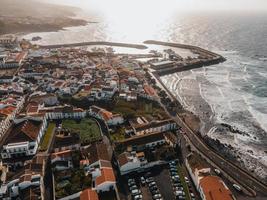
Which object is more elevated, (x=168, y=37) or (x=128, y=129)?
Result: (x=128, y=129)

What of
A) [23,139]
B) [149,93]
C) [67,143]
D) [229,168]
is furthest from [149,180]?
[149,93]

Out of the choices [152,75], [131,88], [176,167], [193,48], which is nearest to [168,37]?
[193,48]

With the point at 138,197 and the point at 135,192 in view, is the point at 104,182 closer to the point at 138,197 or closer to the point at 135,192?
the point at 135,192

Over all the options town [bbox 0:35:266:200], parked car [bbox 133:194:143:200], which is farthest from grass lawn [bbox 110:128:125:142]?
parked car [bbox 133:194:143:200]

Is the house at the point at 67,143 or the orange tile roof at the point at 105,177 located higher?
the orange tile roof at the point at 105,177

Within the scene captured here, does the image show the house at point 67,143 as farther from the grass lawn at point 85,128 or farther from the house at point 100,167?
the house at point 100,167

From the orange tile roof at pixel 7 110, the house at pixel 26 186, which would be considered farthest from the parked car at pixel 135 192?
the orange tile roof at pixel 7 110

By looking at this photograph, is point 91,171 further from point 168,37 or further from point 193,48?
point 168,37

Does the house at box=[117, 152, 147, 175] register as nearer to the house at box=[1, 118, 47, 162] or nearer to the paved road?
the paved road
